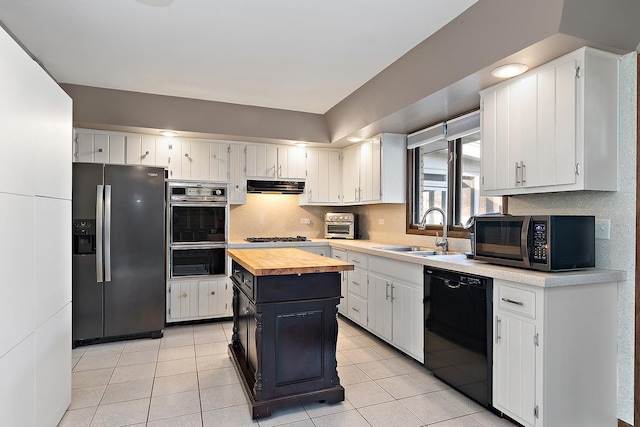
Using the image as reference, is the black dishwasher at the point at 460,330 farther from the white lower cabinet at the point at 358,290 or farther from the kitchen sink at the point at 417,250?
the white lower cabinet at the point at 358,290

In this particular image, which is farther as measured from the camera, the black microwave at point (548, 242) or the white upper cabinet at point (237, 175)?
the white upper cabinet at point (237, 175)

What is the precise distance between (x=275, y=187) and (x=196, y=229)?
3.88ft

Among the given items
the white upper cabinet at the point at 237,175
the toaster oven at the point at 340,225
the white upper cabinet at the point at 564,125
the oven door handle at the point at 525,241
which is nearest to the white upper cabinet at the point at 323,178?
the toaster oven at the point at 340,225

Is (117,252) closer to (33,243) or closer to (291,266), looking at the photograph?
(33,243)

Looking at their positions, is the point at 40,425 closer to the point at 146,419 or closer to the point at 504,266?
the point at 146,419

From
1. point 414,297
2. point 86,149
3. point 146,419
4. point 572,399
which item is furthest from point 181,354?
point 572,399

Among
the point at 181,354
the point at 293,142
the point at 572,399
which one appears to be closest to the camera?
the point at 572,399

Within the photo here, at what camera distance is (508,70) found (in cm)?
238

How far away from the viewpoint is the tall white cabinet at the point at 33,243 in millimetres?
1571

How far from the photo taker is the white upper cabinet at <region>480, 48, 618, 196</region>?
2111 mm

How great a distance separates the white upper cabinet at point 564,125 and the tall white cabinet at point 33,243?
9.32ft

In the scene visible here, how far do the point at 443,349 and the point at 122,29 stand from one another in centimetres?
336

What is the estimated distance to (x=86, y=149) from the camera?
405 centimetres

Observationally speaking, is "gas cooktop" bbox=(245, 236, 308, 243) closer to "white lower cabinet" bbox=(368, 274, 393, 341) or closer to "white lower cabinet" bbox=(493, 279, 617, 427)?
"white lower cabinet" bbox=(368, 274, 393, 341)
